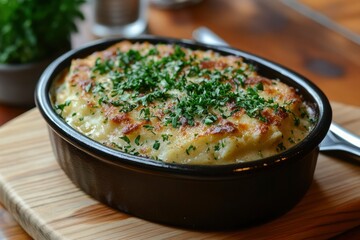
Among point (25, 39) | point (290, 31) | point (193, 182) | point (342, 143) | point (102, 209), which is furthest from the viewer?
point (290, 31)

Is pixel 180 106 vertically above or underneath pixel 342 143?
above

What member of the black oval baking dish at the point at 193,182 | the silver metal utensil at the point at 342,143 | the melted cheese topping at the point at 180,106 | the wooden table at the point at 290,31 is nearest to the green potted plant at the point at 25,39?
the wooden table at the point at 290,31

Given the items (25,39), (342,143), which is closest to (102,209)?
(342,143)

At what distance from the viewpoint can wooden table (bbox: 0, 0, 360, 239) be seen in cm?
270

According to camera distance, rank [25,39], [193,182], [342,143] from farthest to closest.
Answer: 1. [25,39]
2. [342,143]
3. [193,182]

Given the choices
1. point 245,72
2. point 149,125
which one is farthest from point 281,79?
point 149,125

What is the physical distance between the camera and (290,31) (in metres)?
3.07

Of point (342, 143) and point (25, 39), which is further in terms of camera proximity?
point (25, 39)

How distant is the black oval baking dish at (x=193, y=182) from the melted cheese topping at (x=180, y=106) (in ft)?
0.21

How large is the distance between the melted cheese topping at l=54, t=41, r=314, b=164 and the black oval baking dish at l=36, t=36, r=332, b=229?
0.06 meters

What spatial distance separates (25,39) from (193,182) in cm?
136

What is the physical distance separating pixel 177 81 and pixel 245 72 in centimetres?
22

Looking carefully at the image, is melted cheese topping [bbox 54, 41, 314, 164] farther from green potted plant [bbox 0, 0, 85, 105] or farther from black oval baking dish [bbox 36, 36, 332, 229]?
green potted plant [bbox 0, 0, 85, 105]

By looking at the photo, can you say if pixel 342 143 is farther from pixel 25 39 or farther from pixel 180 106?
pixel 25 39
